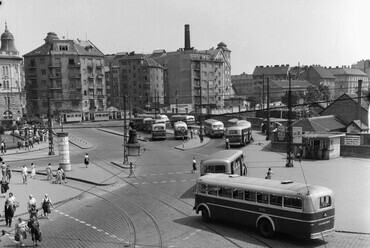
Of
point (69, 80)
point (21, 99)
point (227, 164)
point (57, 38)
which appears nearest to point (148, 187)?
point (227, 164)

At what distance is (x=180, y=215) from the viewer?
875 inches

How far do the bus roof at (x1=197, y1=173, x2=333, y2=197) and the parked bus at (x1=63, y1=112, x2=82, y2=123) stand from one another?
79.7 meters

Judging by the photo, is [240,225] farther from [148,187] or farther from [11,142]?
[11,142]

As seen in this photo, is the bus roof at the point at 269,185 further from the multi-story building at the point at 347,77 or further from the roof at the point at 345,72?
the roof at the point at 345,72

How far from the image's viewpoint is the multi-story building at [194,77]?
4685 inches

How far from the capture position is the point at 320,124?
169 feet

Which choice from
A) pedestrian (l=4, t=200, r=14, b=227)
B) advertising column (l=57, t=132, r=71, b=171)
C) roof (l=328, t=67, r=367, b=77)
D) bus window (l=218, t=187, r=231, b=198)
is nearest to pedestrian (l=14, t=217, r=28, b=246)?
pedestrian (l=4, t=200, r=14, b=227)

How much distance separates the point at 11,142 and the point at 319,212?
51649mm

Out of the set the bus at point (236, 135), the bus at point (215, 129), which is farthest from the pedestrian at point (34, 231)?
the bus at point (215, 129)

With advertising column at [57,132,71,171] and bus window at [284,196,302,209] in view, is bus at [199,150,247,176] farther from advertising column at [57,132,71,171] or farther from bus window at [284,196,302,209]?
advertising column at [57,132,71,171]

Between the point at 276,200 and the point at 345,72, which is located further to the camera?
the point at 345,72

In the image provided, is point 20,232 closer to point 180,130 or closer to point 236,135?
point 236,135

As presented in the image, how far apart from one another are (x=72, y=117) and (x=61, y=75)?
15208 mm

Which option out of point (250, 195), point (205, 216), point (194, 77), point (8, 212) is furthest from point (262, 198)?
point (194, 77)
